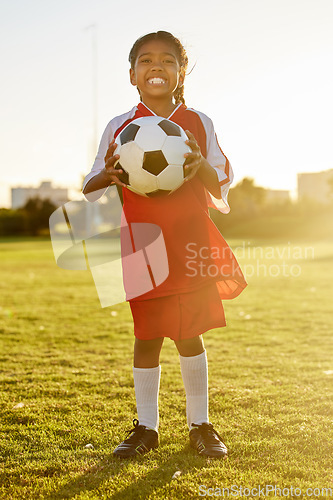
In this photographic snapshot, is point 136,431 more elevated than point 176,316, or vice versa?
point 176,316

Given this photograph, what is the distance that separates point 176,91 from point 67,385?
6.78 feet

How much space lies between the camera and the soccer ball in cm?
Result: 234

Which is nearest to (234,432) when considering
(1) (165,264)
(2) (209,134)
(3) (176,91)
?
(1) (165,264)

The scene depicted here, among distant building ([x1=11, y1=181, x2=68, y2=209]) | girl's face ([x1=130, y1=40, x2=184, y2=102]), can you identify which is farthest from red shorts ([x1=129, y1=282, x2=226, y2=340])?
distant building ([x1=11, y1=181, x2=68, y2=209])

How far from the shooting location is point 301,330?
5.36 m

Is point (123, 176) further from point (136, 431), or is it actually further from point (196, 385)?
point (136, 431)

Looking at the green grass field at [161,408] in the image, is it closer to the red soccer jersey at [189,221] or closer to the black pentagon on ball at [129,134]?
the red soccer jersey at [189,221]

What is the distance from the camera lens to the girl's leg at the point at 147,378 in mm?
2539

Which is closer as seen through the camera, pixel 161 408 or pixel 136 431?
pixel 136 431

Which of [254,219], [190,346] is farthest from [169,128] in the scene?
[254,219]

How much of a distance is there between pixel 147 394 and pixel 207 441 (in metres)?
0.37

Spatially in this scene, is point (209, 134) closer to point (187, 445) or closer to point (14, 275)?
point (187, 445)

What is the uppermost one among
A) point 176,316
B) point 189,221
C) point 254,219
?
point 254,219

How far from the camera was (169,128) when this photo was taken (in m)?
2.36
